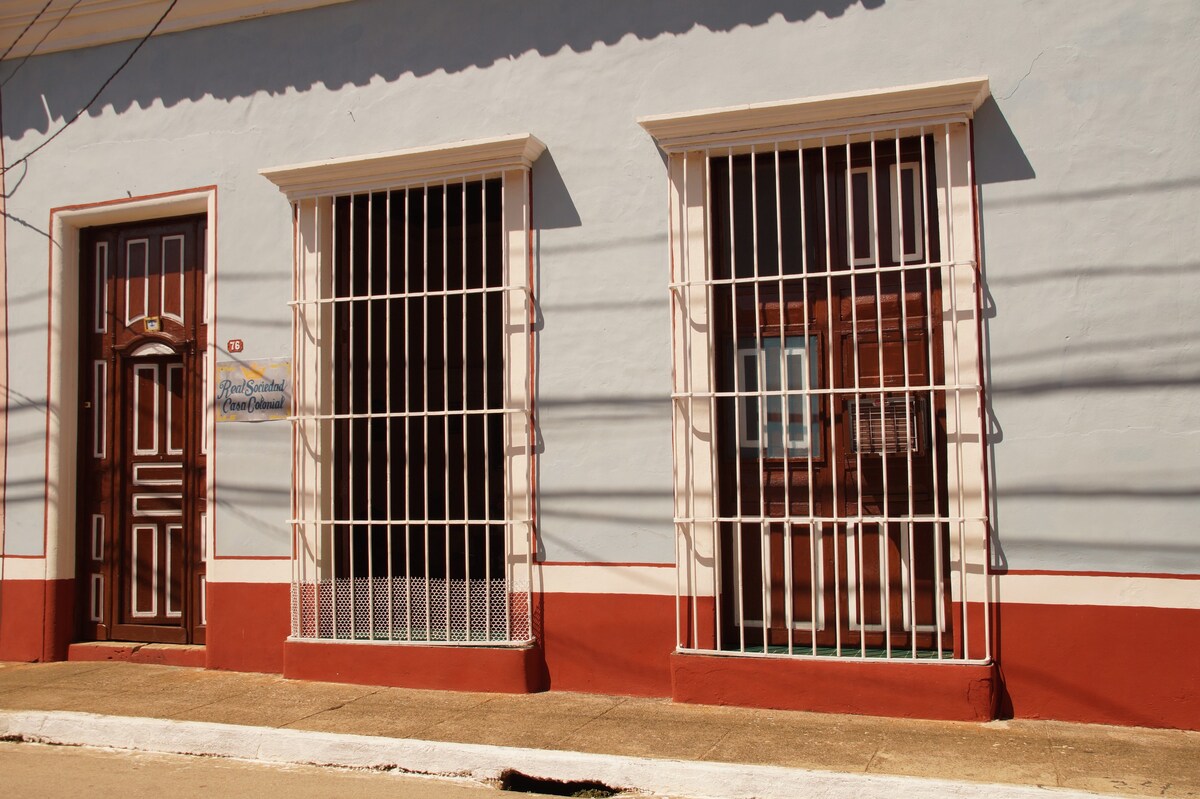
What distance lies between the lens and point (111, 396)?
272 inches

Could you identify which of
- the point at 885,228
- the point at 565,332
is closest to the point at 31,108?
the point at 565,332

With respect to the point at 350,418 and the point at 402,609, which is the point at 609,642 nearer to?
the point at 402,609

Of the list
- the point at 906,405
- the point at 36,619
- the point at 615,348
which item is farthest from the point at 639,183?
the point at 36,619

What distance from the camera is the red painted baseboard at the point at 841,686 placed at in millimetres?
4859

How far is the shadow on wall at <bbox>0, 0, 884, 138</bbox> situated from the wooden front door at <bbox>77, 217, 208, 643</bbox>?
87 centimetres

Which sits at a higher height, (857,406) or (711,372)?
(711,372)

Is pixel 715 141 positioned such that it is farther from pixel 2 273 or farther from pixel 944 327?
pixel 2 273

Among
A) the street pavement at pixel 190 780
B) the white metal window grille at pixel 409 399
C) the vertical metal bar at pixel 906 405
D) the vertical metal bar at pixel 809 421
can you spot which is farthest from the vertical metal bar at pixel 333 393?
the vertical metal bar at pixel 906 405

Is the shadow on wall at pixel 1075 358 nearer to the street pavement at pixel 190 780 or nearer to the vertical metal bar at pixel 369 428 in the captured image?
the street pavement at pixel 190 780

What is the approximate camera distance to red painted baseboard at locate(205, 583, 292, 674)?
624 cm

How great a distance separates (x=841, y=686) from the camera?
5.04m

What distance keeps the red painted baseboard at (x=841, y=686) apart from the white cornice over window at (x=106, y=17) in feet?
14.1

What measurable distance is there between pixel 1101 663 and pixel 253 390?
4.65 metres

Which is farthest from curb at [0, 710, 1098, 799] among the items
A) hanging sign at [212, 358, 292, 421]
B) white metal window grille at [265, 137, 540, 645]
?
hanging sign at [212, 358, 292, 421]
